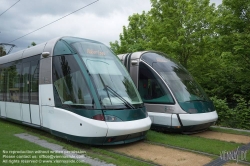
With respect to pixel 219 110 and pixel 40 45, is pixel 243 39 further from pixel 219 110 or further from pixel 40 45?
pixel 40 45

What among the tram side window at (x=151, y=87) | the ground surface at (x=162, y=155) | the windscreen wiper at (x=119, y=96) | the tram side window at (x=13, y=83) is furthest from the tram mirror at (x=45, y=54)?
the ground surface at (x=162, y=155)

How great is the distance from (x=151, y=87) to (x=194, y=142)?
2615 millimetres

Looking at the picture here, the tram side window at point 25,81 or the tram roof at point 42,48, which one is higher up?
the tram roof at point 42,48

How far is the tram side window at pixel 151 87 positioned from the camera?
8.84 metres

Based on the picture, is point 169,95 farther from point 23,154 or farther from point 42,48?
point 23,154

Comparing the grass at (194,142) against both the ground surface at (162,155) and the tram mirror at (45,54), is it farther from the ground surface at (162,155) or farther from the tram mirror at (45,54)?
the tram mirror at (45,54)

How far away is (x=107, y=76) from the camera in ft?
24.2

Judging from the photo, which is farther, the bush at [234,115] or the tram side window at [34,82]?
the bush at [234,115]

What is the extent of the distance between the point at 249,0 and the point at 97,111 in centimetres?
878

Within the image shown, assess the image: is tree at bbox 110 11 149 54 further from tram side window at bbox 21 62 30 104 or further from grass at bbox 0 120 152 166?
grass at bbox 0 120 152 166

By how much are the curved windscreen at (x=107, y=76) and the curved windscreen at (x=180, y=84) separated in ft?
5.66

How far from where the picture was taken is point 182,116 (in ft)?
27.5

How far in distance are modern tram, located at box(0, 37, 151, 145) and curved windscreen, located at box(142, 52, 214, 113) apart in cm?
167

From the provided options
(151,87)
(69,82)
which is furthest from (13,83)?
(151,87)
